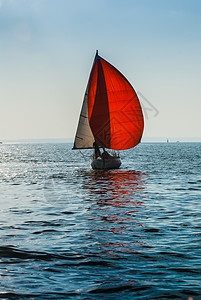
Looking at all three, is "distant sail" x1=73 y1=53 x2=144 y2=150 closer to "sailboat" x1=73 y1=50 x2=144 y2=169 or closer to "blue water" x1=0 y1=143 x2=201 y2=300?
"sailboat" x1=73 y1=50 x2=144 y2=169

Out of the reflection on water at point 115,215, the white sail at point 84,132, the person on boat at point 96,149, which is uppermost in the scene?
the white sail at point 84,132

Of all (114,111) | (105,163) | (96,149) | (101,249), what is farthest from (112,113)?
(101,249)

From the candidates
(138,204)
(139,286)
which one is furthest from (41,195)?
(139,286)

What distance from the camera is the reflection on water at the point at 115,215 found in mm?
10391

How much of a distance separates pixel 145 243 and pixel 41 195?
12141 mm

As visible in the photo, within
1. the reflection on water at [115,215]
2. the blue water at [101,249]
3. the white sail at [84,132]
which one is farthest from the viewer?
the white sail at [84,132]

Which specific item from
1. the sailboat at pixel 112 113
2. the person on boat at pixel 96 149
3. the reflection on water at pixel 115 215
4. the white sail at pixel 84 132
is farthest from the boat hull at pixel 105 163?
the reflection on water at pixel 115 215

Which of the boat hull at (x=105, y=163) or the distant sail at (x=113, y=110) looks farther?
the boat hull at (x=105, y=163)

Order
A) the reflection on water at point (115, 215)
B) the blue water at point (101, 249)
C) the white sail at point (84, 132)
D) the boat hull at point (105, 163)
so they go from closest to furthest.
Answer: the blue water at point (101, 249) → the reflection on water at point (115, 215) → the boat hull at point (105, 163) → the white sail at point (84, 132)

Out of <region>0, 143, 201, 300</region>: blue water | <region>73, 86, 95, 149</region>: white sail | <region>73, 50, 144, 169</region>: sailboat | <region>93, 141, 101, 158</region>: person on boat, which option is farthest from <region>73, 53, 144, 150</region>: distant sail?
<region>0, 143, 201, 300</region>: blue water

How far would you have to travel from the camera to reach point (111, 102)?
38.2m

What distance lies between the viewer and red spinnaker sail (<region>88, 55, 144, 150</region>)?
3822 cm

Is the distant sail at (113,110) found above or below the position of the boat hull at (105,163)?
above

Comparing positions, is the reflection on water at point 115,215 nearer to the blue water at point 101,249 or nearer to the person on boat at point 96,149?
the blue water at point 101,249
